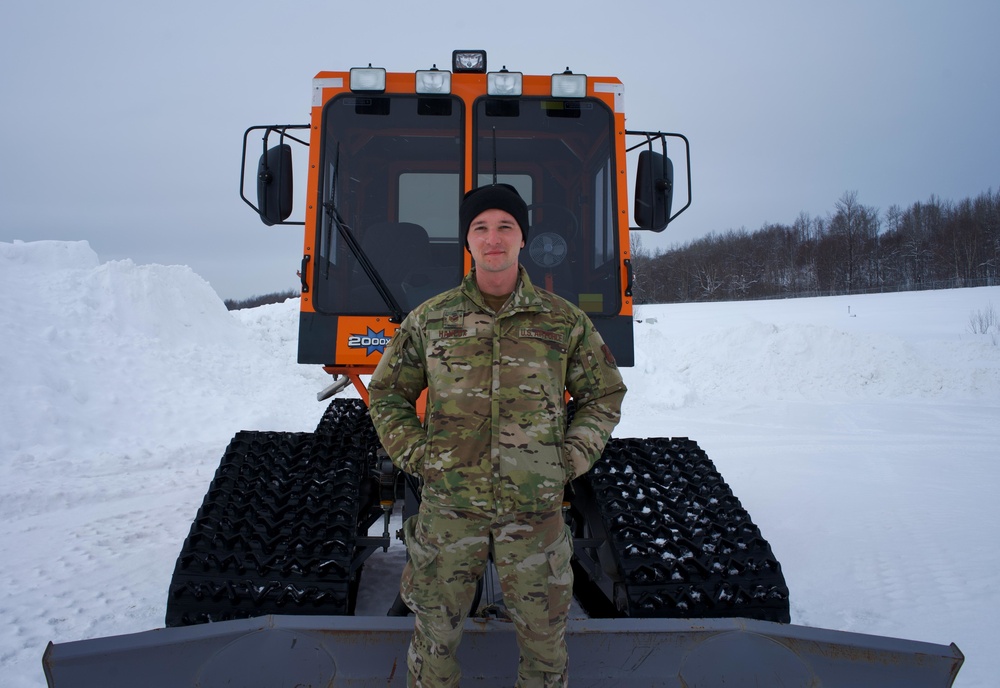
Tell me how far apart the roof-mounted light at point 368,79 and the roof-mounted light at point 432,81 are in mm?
191

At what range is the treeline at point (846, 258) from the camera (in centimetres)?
4634

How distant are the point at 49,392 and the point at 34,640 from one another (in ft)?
19.7

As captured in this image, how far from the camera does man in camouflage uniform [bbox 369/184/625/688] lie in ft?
6.29

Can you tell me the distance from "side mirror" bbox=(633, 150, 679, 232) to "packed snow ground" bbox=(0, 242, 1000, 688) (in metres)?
2.26

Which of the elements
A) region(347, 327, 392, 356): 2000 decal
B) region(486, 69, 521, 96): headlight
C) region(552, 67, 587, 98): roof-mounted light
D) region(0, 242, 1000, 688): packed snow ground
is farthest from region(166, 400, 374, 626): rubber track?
region(552, 67, 587, 98): roof-mounted light

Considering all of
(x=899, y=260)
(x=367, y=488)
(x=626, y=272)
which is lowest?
(x=367, y=488)

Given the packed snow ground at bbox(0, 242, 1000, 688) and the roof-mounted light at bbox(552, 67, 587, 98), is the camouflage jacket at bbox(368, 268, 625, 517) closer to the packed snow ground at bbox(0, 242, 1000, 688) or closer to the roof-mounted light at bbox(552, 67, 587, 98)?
the roof-mounted light at bbox(552, 67, 587, 98)

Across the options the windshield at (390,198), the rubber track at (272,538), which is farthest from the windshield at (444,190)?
the rubber track at (272,538)

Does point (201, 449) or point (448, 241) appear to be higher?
point (448, 241)

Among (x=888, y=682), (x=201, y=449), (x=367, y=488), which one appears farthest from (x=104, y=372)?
(x=888, y=682)

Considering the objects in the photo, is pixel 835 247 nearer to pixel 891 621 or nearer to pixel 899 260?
pixel 899 260

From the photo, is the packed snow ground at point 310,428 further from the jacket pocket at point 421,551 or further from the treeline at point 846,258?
the treeline at point 846,258

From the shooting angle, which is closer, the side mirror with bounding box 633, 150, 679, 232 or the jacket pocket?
the jacket pocket

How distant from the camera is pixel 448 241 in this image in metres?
3.31
